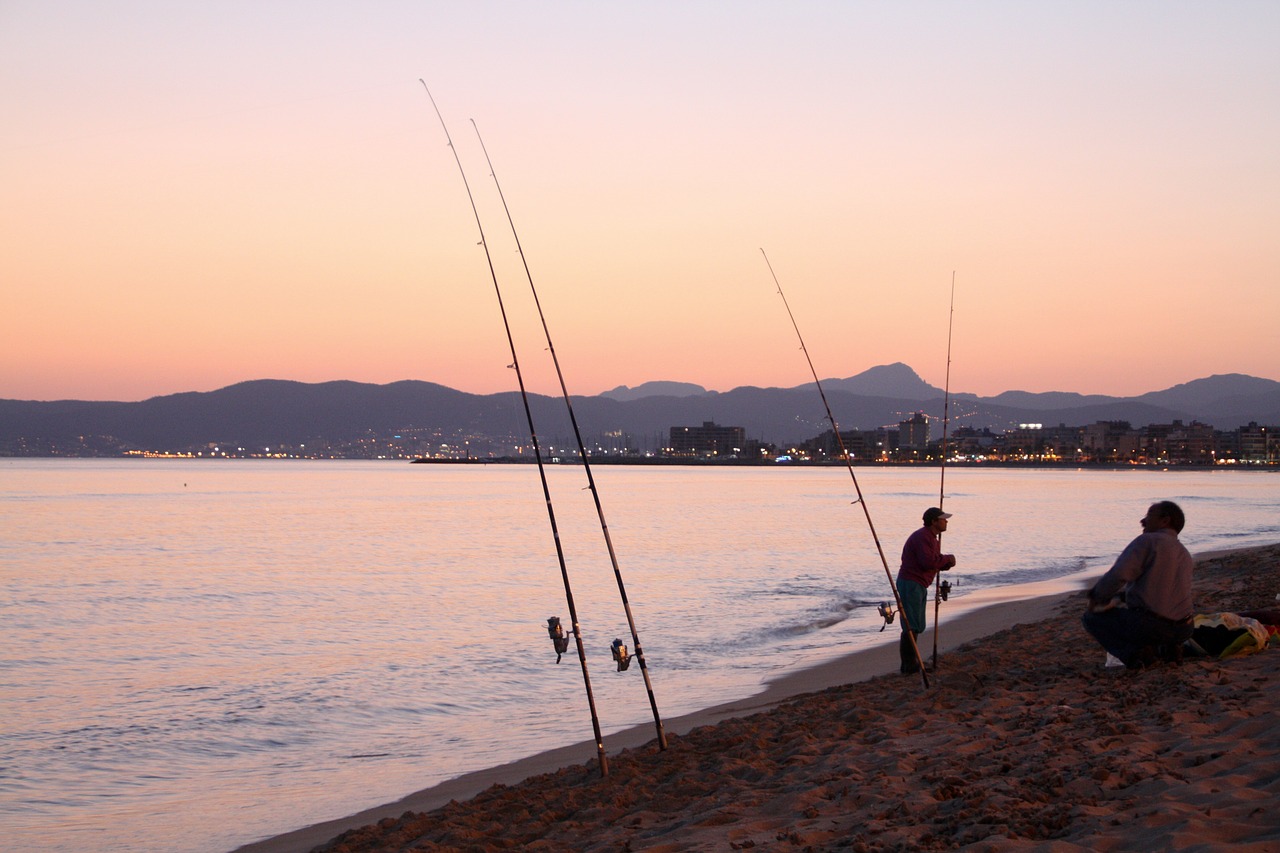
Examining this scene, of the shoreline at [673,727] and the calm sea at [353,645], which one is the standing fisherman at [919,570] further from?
the calm sea at [353,645]

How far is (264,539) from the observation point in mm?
36281

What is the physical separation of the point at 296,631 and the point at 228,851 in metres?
10.4

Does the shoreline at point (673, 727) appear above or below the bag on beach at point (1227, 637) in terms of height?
below

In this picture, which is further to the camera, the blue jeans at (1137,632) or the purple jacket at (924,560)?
the purple jacket at (924,560)

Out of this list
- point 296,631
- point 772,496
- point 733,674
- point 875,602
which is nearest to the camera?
point 733,674

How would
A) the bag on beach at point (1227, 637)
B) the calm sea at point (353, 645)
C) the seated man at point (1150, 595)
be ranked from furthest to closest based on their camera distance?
the calm sea at point (353, 645) → the bag on beach at point (1227, 637) → the seated man at point (1150, 595)

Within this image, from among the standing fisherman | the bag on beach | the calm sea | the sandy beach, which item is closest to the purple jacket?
the standing fisherman

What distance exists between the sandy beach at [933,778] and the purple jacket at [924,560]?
28.3 inches

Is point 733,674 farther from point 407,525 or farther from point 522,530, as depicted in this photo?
point 407,525

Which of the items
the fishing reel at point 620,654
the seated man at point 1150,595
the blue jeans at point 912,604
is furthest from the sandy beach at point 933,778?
the fishing reel at point 620,654

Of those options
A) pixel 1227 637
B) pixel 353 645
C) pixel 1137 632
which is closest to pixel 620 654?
pixel 1137 632

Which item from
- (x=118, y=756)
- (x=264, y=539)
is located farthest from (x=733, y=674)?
(x=264, y=539)

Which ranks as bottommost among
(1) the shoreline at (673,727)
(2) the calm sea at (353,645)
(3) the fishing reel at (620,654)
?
(2) the calm sea at (353,645)

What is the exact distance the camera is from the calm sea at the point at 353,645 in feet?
26.7
